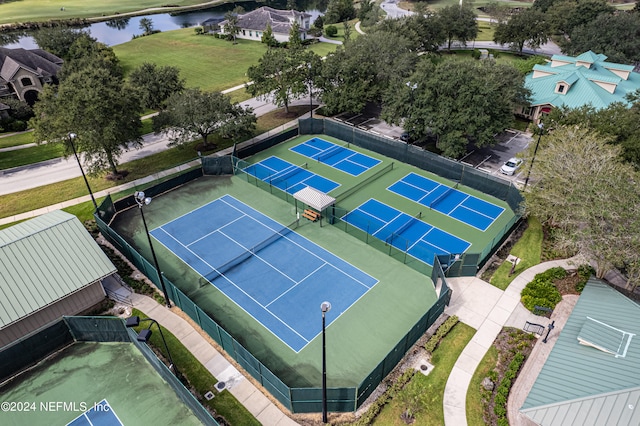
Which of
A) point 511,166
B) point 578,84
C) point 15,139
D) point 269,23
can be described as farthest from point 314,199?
point 269,23

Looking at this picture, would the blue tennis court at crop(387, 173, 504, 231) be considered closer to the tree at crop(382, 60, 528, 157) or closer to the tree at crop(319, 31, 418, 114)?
the tree at crop(382, 60, 528, 157)

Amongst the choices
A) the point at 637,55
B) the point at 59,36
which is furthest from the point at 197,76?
the point at 637,55

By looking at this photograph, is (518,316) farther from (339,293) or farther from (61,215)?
(61,215)

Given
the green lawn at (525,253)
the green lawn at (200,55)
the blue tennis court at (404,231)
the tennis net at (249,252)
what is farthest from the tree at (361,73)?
the green lawn at (525,253)

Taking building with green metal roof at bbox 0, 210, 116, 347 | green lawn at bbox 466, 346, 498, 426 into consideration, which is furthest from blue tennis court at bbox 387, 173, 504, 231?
building with green metal roof at bbox 0, 210, 116, 347

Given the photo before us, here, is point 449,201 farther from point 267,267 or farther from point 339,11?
point 339,11
